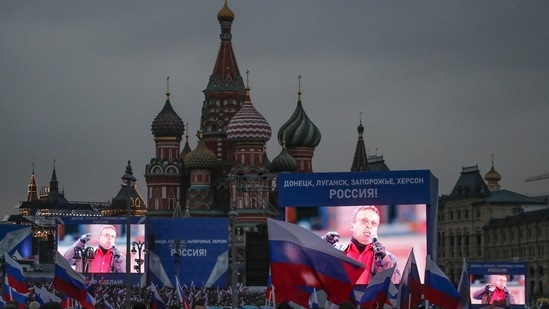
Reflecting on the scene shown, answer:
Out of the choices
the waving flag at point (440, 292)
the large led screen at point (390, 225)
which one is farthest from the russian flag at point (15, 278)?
the large led screen at point (390, 225)

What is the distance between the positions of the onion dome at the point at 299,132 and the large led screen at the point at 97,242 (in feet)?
145

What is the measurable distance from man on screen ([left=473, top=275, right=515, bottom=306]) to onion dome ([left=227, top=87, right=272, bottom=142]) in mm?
56939

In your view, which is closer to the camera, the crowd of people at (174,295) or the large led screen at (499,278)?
the large led screen at (499,278)

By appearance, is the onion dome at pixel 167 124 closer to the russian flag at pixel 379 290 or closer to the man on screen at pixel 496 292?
the man on screen at pixel 496 292

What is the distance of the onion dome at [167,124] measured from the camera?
116188 millimetres

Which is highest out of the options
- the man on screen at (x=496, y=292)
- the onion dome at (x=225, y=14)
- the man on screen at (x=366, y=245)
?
the onion dome at (x=225, y=14)

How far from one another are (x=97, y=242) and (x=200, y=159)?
4111cm

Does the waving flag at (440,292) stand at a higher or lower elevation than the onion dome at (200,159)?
lower

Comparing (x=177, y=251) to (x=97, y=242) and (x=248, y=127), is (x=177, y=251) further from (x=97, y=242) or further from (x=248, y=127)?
(x=248, y=127)

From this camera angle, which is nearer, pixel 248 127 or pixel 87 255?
pixel 87 255

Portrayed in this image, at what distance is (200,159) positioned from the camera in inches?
4427

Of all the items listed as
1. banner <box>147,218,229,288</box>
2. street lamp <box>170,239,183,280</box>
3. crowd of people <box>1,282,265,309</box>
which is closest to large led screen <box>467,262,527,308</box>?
crowd of people <box>1,282,265,309</box>

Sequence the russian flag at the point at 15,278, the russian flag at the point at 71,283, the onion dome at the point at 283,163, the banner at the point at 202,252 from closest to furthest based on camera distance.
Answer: the russian flag at the point at 71,283 → the russian flag at the point at 15,278 → the banner at the point at 202,252 → the onion dome at the point at 283,163

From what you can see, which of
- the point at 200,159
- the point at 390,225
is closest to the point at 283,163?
the point at 200,159
